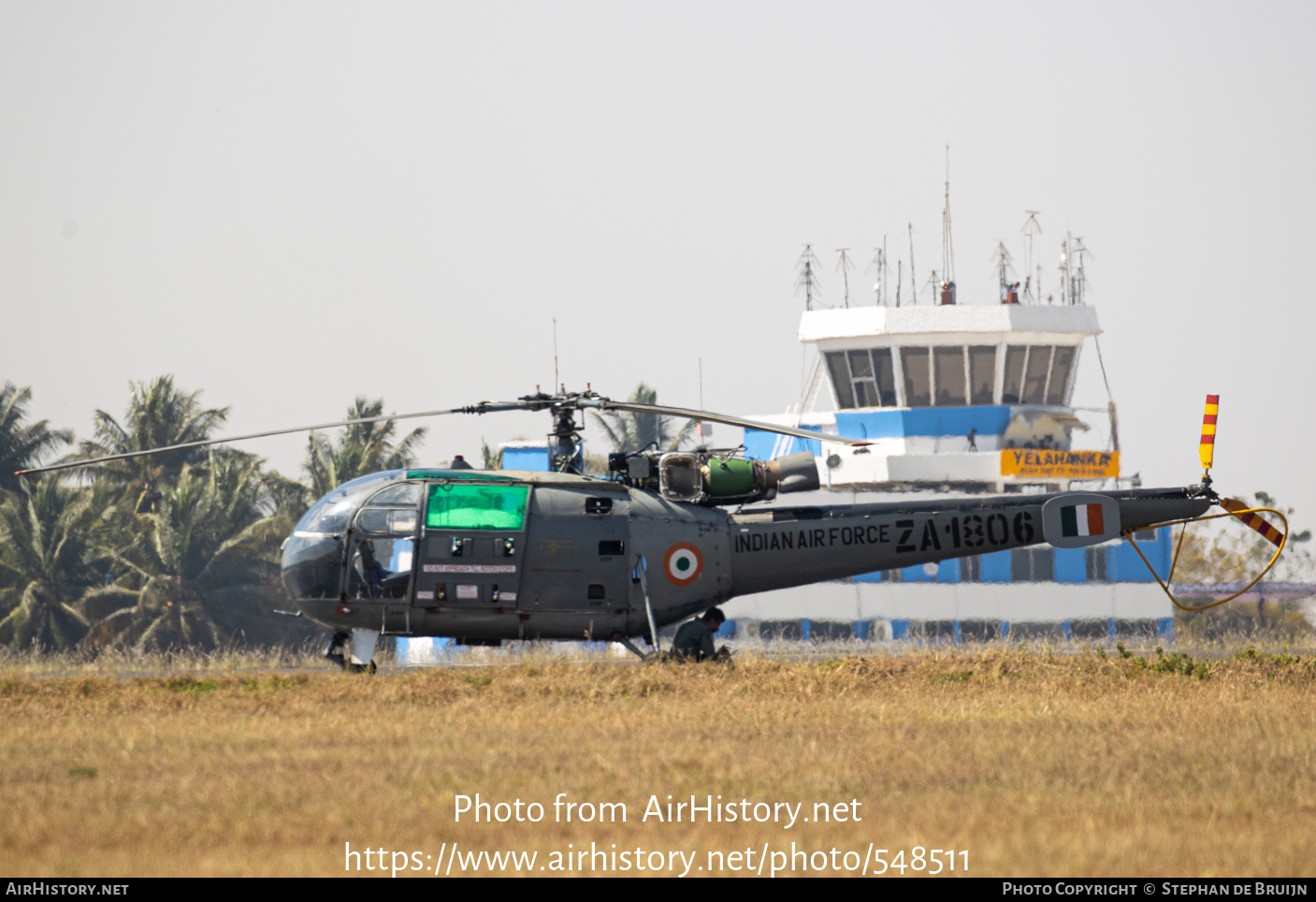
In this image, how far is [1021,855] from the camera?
8.75 meters

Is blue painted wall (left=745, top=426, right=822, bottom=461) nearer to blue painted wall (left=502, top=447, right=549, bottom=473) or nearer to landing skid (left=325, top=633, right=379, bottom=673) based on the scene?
blue painted wall (left=502, top=447, right=549, bottom=473)

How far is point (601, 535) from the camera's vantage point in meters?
21.3

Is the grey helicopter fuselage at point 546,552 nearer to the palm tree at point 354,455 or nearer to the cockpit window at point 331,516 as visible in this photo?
the cockpit window at point 331,516

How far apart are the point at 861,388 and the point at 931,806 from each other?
184 ft

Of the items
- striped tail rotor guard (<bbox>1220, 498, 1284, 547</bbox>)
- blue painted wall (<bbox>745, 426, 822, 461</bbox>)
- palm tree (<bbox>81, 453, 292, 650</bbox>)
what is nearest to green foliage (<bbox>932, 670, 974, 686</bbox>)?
striped tail rotor guard (<bbox>1220, 498, 1284, 547</bbox>)

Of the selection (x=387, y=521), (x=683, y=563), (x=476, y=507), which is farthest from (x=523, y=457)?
(x=387, y=521)

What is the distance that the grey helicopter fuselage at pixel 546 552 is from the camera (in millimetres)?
20719

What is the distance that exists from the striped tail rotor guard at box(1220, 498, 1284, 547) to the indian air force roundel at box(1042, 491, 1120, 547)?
6.43 ft

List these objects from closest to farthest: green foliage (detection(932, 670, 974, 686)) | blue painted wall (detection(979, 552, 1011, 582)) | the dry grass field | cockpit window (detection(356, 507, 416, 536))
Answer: the dry grass field → green foliage (detection(932, 670, 974, 686)) → cockpit window (detection(356, 507, 416, 536)) → blue painted wall (detection(979, 552, 1011, 582))

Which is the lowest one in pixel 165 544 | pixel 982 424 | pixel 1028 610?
pixel 1028 610

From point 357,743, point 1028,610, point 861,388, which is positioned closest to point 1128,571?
point 1028,610

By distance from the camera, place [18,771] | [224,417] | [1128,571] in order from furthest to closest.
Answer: [224,417] → [1128,571] → [18,771]

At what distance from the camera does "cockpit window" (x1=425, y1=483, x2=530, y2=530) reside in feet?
68.0
